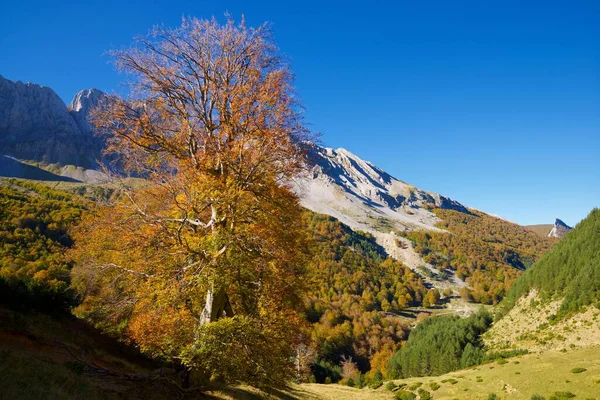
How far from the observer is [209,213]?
12.9 meters

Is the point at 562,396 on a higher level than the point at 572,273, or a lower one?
lower

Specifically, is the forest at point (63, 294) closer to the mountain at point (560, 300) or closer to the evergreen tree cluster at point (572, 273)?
the mountain at point (560, 300)

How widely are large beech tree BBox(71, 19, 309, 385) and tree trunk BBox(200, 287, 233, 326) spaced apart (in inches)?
1.8

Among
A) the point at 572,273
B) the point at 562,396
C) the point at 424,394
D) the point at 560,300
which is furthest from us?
the point at 572,273

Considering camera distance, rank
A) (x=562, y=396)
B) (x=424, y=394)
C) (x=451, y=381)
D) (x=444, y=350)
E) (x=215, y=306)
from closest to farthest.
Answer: (x=215, y=306)
(x=562, y=396)
(x=424, y=394)
(x=451, y=381)
(x=444, y=350)

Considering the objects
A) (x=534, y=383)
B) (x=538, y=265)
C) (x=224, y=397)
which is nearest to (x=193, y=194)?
(x=224, y=397)

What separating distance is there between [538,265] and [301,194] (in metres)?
127

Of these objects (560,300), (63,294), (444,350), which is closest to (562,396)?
(63,294)

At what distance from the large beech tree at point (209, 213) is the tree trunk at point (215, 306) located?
45 millimetres

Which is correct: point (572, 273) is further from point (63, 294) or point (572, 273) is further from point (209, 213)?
point (63, 294)

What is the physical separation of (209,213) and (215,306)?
11.8ft

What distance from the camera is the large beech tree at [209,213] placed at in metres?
10.2

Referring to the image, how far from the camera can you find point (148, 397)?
9406 millimetres

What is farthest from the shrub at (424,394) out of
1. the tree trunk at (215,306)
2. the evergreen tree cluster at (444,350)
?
the tree trunk at (215,306)
